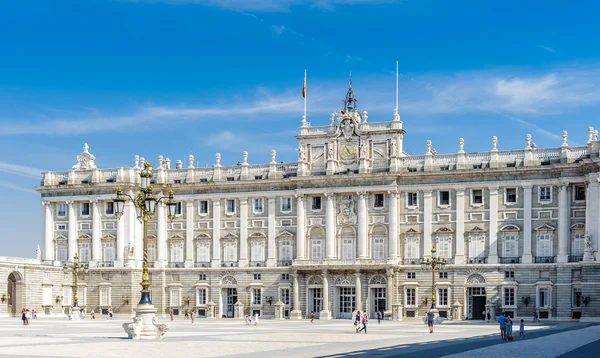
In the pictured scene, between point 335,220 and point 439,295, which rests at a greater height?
point 335,220

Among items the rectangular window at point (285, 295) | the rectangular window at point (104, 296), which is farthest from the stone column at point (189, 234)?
the rectangular window at point (285, 295)

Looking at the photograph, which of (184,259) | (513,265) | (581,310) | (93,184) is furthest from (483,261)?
(93,184)

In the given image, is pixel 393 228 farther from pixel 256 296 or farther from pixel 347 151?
pixel 256 296

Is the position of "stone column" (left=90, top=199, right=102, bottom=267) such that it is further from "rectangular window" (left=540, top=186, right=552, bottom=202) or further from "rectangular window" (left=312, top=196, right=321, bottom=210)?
"rectangular window" (left=540, top=186, right=552, bottom=202)

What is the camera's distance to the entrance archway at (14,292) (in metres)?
84.4

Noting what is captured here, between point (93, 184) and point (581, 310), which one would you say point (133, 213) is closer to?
→ point (93, 184)

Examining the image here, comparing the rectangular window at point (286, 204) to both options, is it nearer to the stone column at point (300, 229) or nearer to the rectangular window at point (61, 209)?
the stone column at point (300, 229)

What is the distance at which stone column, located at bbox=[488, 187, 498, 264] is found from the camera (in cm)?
8019

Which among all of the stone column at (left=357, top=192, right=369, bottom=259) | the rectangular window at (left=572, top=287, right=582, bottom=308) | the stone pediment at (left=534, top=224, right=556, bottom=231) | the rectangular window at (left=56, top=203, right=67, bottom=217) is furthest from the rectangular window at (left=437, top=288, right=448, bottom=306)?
the rectangular window at (left=56, top=203, right=67, bottom=217)

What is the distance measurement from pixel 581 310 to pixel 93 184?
45.7 meters

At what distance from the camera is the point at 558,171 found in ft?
256

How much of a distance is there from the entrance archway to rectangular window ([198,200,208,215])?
1731 centimetres

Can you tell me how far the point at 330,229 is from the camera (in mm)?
85000

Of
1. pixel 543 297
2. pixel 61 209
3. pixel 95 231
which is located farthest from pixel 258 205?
pixel 543 297
